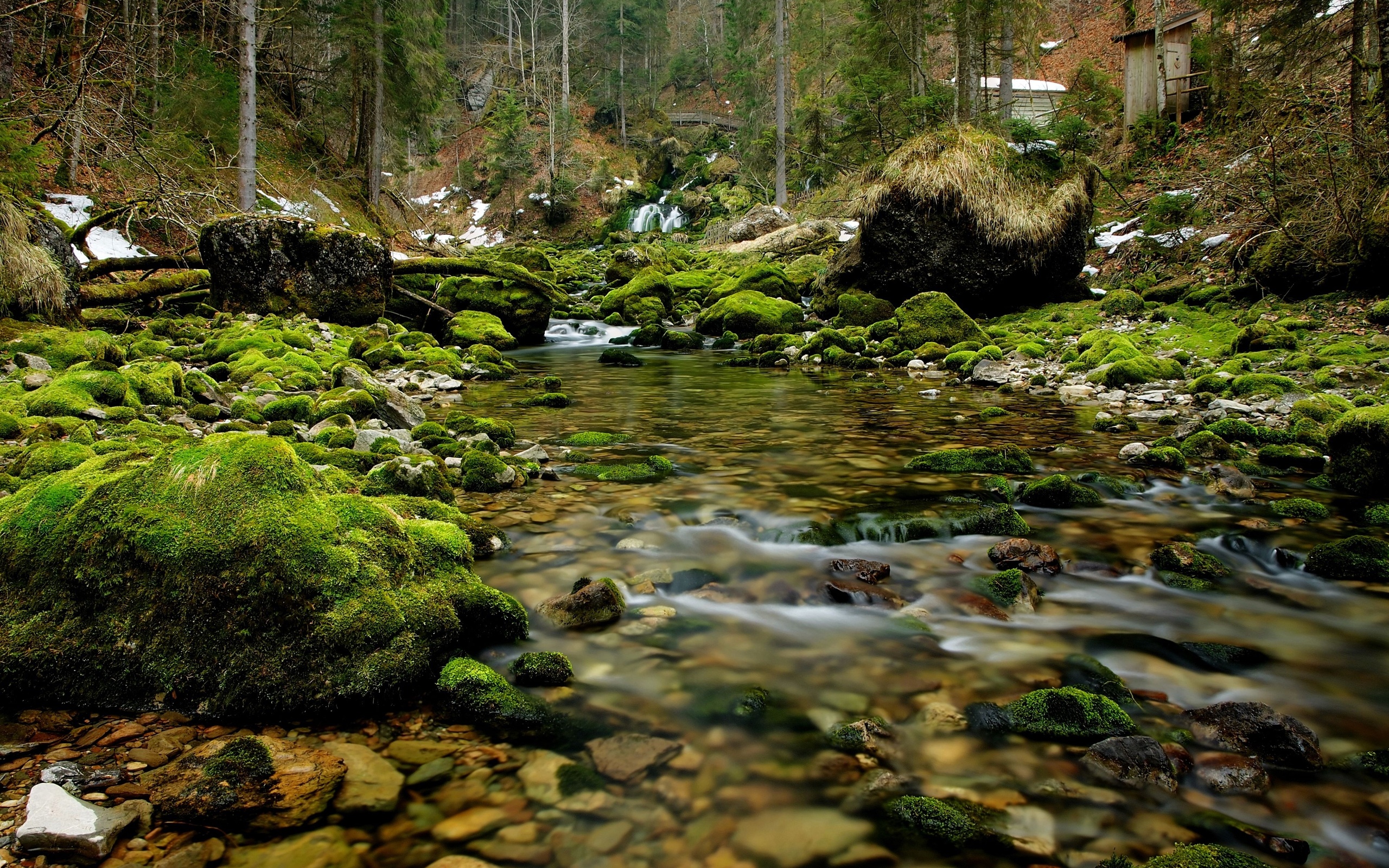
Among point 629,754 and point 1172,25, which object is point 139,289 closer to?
point 629,754

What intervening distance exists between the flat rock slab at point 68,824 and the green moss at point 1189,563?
14.3ft

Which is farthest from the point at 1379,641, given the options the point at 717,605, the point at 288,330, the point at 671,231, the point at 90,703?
the point at 671,231

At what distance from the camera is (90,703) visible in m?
2.26

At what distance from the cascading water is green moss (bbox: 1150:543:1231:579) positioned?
1669 inches

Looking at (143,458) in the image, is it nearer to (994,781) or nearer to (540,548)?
(540,548)

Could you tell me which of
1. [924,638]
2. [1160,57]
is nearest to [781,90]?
[1160,57]

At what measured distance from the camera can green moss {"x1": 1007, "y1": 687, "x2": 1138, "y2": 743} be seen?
2350mm

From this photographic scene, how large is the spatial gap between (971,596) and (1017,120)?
14402 mm

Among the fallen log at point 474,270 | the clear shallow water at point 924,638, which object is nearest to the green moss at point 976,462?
the clear shallow water at point 924,638

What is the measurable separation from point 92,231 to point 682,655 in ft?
58.8

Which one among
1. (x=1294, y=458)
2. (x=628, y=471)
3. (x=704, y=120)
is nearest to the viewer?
(x=1294, y=458)

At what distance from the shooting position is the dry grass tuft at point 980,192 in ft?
42.7

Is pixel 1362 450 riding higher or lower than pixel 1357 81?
lower

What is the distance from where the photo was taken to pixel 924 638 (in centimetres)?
305
